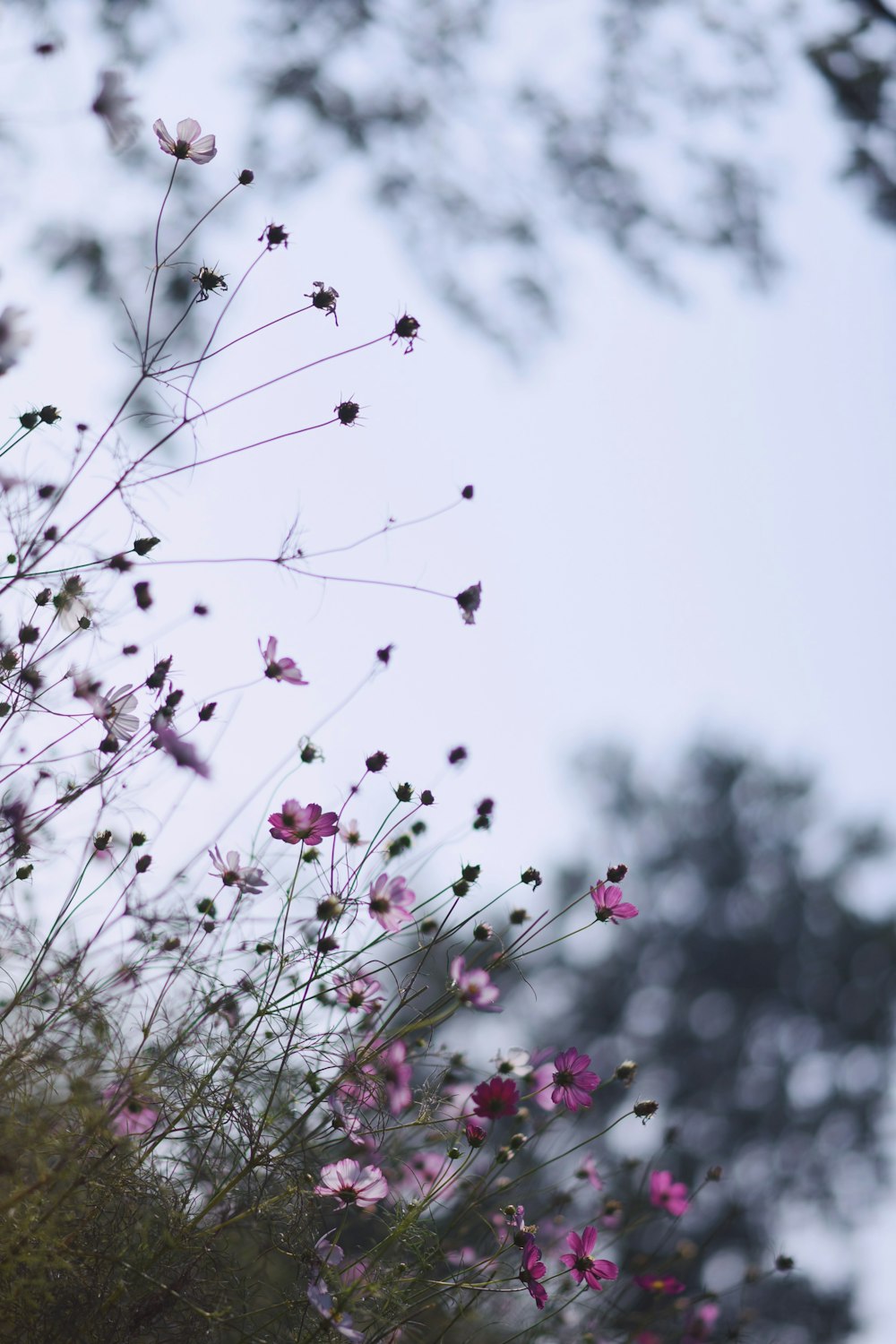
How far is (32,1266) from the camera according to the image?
0.97 meters

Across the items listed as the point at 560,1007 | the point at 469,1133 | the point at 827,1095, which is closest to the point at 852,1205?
the point at 827,1095

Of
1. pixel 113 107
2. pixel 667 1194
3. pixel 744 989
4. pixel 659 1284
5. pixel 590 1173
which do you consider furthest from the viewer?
pixel 744 989

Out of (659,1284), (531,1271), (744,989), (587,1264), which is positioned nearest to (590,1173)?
(659,1284)

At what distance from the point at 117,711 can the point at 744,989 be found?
9311mm

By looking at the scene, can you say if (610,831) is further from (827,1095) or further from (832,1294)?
(832,1294)

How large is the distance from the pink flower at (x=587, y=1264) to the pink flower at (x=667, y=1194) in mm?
318

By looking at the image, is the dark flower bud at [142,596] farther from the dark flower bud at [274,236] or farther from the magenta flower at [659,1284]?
the magenta flower at [659,1284]

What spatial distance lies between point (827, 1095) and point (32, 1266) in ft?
30.4

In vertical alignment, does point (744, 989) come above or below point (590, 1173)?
above

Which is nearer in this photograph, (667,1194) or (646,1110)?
(646,1110)

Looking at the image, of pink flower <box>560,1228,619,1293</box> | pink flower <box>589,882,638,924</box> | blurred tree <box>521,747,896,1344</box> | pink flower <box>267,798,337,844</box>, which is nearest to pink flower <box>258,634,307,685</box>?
pink flower <box>267,798,337,844</box>

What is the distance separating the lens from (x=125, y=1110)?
1026mm

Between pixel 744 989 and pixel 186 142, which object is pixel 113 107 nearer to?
pixel 186 142

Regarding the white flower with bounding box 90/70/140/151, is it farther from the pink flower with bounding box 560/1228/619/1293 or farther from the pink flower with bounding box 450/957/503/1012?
the pink flower with bounding box 560/1228/619/1293
